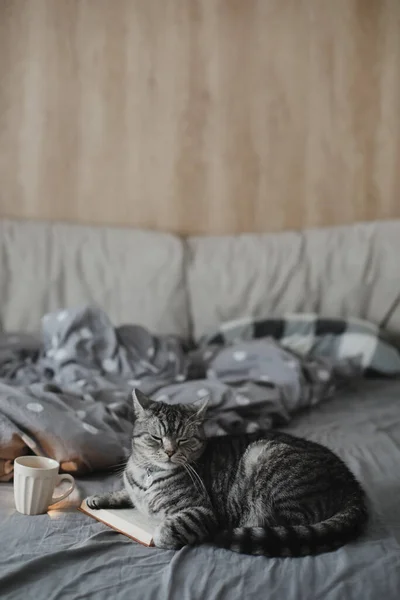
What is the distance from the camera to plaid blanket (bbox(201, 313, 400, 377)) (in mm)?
2719

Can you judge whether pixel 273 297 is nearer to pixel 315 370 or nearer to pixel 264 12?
pixel 315 370

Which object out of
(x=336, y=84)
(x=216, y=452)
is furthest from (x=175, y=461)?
(x=336, y=84)

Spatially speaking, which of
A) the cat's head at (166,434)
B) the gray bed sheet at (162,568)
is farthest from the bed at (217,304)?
the cat's head at (166,434)

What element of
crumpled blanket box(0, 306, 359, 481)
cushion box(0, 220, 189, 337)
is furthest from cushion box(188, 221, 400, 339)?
crumpled blanket box(0, 306, 359, 481)

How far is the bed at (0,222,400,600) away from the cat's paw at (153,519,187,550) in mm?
20

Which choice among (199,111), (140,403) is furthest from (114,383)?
(199,111)

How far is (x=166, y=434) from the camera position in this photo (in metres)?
1.55

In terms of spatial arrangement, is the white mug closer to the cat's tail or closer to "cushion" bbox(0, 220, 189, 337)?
the cat's tail

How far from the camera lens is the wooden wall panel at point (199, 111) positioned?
312cm

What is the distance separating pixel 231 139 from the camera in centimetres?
319

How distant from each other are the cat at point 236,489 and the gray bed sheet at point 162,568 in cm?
3

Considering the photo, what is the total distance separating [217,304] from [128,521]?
1536mm

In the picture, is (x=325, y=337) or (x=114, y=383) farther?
(x=325, y=337)

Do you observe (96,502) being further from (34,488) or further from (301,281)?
(301,281)
